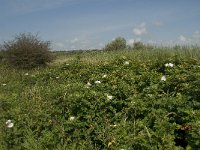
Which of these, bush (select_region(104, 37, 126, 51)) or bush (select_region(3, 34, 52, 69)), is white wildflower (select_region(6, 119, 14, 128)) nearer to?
bush (select_region(3, 34, 52, 69))

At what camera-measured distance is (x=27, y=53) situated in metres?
17.8

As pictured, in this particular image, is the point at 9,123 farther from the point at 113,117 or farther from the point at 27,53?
the point at 27,53

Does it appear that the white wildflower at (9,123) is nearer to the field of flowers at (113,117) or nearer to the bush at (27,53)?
the field of flowers at (113,117)

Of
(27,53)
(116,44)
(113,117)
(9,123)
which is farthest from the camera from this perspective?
(116,44)

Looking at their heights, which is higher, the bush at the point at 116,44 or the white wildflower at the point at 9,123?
the bush at the point at 116,44

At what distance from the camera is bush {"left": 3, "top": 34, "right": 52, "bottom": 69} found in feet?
57.7

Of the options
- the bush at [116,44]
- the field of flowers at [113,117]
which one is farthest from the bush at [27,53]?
the bush at [116,44]

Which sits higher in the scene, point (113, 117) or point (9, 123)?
point (113, 117)

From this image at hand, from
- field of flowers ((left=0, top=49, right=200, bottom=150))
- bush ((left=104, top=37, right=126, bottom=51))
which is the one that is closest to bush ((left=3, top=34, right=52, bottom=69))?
field of flowers ((left=0, top=49, right=200, bottom=150))

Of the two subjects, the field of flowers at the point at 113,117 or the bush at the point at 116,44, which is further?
the bush at the point at 116,44

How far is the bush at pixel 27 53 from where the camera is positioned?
17578mm

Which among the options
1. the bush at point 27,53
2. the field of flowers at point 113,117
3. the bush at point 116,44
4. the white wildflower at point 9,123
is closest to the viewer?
the field of flowers at point 113,117

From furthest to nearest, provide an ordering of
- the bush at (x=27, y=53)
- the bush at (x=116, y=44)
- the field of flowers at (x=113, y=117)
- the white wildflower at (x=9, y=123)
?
the bush at (x=116, y=44) → the bush at (x=27, y=53) → the white wildflower at (x=9, y=123) → the field of flowers at (x=113, y=117)

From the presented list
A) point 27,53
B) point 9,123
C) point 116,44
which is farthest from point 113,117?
point 116,44
